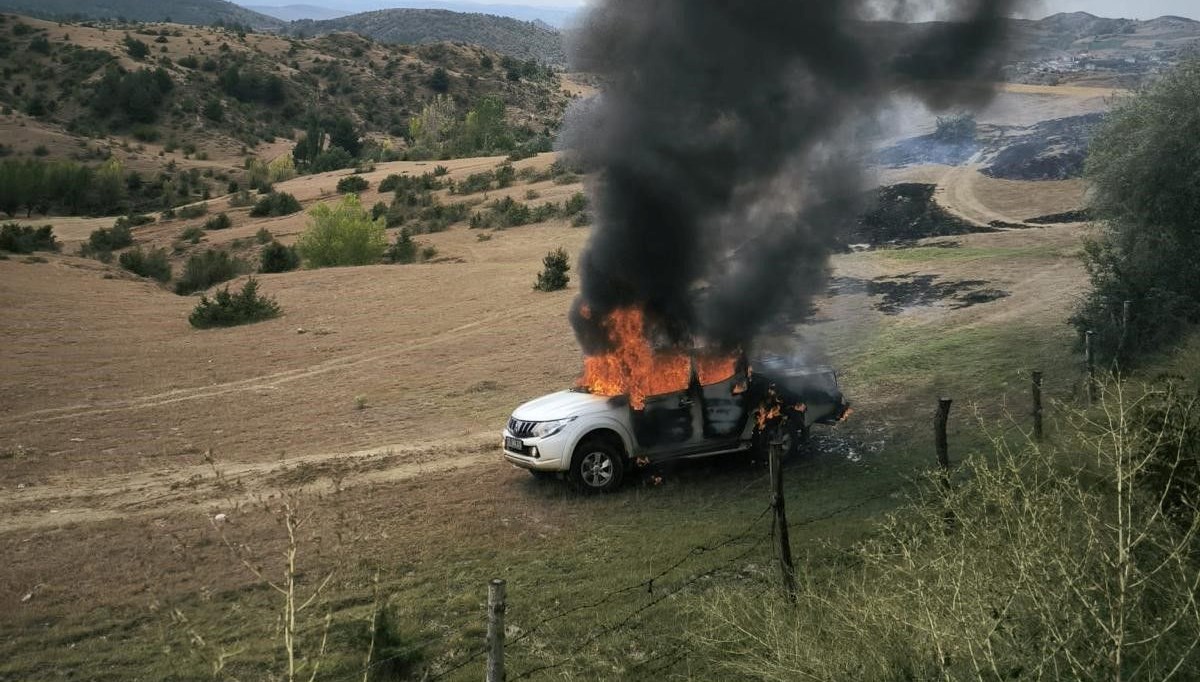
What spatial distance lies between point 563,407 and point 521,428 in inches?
22.8

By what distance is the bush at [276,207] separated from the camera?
48625mm

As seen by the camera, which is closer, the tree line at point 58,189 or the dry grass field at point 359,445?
the dry grass field at point 359,445

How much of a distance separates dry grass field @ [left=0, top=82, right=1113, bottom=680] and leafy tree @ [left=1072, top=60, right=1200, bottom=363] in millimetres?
1184

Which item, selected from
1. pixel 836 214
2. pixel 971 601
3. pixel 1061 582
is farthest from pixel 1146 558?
pixel 836 214

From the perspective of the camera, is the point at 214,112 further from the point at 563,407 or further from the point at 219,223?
the point at 563,407

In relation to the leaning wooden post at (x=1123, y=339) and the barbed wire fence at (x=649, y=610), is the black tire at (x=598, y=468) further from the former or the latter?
the leaning wooden post at (x=1123, y=339)

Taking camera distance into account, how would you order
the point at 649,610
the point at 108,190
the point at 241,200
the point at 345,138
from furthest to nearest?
the point at 345,138
the point at 108,190
the point at 241,200
the point at 649,610

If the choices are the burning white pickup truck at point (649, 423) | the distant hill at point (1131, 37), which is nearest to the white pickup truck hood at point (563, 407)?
the burning white pickup truck at point (649, 423)

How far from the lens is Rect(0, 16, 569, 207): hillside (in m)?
67.0

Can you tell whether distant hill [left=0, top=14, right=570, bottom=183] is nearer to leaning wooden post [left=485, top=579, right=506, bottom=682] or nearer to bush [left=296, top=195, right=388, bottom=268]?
bush [left=296, top=195, right=388, bottom=268]

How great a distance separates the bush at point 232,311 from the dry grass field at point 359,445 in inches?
23.2

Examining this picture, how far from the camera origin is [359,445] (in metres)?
14.5

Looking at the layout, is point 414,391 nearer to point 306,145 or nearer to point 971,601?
point 971,601

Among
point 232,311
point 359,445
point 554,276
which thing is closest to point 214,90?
point 232,311
